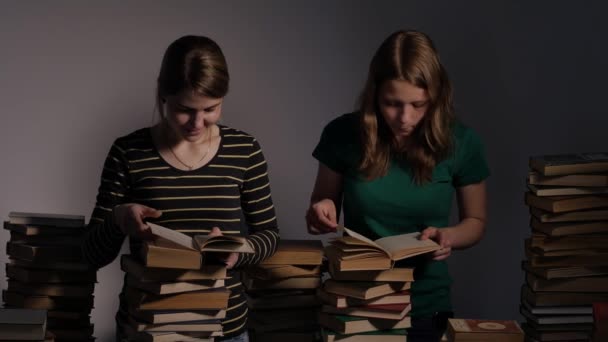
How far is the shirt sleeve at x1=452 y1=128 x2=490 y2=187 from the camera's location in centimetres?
293

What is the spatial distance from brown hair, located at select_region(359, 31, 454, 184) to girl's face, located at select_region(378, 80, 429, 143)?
29mm

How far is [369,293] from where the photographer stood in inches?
103

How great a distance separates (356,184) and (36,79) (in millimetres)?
1439

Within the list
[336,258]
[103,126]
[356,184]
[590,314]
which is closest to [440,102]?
[356,184]

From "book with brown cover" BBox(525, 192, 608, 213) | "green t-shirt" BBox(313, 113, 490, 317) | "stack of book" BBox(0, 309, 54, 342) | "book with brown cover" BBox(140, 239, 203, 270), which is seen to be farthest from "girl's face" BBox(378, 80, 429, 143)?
"stack of book" BBox(0, 309, 54, 342)

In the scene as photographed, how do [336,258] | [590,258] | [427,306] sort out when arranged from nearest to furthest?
[336,258]
[427,306]
[590,258]

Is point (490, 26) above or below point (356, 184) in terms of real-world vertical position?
above

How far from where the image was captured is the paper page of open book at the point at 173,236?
2369 millimetres

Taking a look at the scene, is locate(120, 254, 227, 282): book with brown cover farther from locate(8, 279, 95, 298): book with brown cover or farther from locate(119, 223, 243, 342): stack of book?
locate(8, 279, 95, 298): book with brown cover

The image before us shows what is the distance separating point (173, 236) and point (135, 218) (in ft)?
0.39

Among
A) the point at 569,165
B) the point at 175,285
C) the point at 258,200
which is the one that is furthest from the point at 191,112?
the point at 569,165

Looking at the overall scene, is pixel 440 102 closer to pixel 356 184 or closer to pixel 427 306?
pixel 356 184

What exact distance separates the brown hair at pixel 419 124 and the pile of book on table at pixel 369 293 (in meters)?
0.29

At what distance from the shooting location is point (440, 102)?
2852 mm
